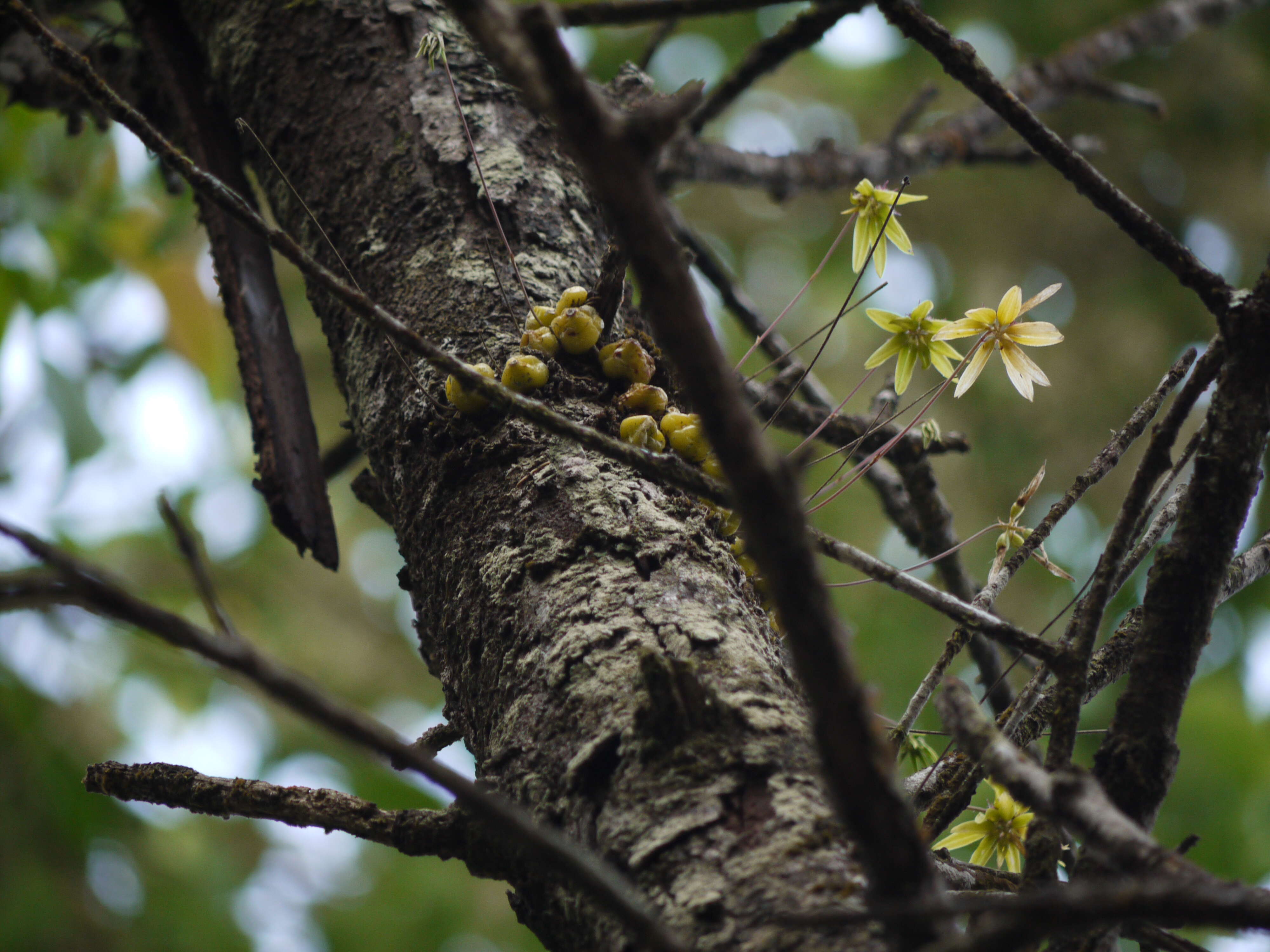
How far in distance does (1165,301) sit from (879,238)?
12.2 ft

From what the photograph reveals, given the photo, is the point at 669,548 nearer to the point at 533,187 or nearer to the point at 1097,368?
the point at 533,187

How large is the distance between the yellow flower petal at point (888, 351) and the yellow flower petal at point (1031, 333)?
15 centimetres

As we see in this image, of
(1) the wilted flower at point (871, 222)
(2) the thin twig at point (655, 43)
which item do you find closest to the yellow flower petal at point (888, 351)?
(1) the wilted flower at point (871, 222)

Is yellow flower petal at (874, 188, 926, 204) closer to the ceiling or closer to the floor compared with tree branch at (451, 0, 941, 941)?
closer to the ceiling

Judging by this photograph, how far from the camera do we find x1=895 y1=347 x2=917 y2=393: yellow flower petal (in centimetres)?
120

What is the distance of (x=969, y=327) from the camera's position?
111 centimetres

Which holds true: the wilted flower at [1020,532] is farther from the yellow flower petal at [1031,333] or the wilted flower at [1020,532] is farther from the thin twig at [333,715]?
Result: the thin twig at [333,715]

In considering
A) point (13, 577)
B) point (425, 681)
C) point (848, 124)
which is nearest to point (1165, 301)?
point (848, 124)

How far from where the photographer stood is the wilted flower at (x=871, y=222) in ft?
3.89

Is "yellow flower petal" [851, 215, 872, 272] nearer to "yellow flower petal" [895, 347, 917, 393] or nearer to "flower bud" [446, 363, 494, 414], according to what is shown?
"yellow flower petal" [895, 347, 917, 393]

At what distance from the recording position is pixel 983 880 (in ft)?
2.64

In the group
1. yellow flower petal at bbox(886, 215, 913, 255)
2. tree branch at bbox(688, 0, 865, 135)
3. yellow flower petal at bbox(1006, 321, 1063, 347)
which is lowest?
yellow flower petal at bbox(1006, 321, 1063, 347)

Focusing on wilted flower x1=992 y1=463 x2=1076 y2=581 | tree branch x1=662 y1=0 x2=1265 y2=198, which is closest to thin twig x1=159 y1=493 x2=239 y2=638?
wilted flower x1=992 y1=463 x2=1076 y2=581

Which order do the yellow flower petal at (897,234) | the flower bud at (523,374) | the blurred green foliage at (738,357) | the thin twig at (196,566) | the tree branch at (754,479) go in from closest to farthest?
the tree branch at (754,479)
the thin twig at (196,566)
the flower bud at (523,374)
the yellow flower petal at (897,234)
the blurred green foliage at (738,357)
